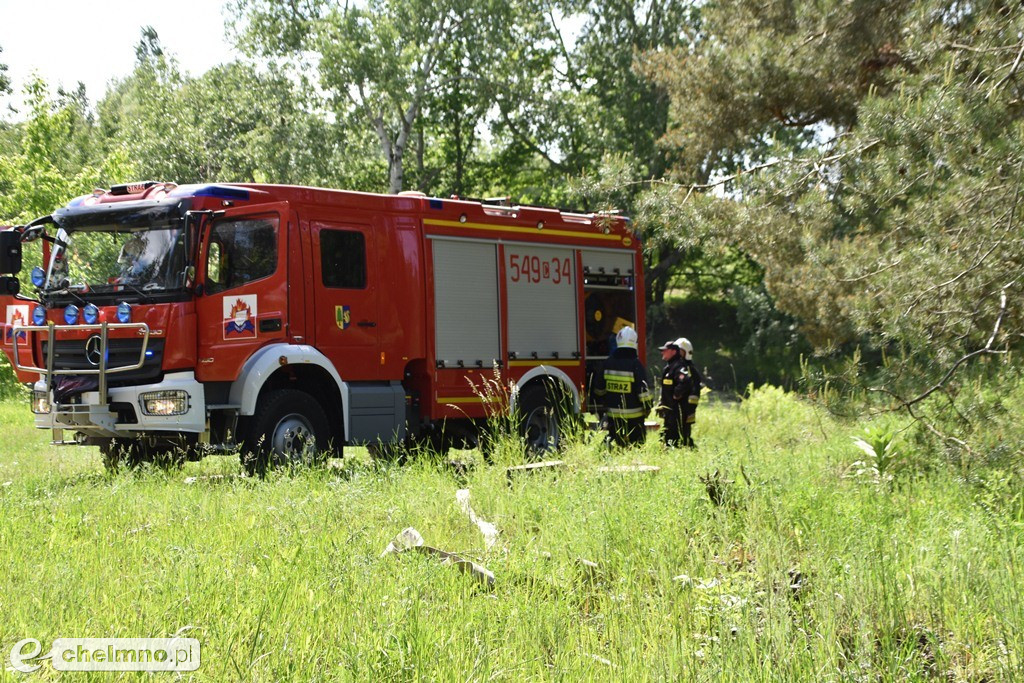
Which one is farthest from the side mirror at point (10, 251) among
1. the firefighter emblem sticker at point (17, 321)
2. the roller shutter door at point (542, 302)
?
the roller shutter door at point (542, 302)

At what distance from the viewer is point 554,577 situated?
527 centimetres

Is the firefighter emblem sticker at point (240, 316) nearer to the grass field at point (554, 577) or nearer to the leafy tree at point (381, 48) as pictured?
the grass field at point (554, 577)

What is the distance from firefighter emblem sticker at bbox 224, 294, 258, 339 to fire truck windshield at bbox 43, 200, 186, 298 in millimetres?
487

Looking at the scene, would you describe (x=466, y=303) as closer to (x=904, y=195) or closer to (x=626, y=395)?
(x=626, y=395)

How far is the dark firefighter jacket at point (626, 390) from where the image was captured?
10211mm

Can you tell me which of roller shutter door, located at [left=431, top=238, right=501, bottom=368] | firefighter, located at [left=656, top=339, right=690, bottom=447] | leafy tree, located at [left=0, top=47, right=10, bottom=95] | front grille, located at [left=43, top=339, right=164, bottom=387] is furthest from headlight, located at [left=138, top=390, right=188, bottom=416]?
leafy tree, located at [left=0, top=47, right=10, bottom=95]

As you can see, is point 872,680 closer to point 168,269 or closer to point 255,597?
point 255,597

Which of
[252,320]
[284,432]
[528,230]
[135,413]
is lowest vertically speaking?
[284,432]

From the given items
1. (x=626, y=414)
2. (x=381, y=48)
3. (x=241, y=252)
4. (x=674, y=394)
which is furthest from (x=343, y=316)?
(x=381, y=48)

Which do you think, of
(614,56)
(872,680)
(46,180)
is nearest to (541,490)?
(872,680)

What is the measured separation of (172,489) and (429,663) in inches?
172

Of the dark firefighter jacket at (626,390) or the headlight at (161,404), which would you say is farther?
the dark firefighter jacket at (626,390)

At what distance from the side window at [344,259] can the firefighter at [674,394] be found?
3267 mm

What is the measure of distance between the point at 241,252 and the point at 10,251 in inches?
83.6
